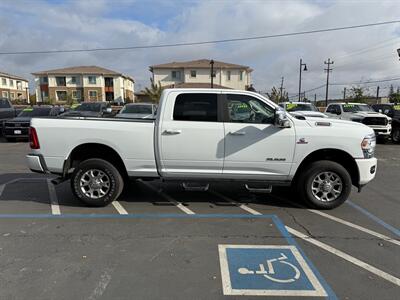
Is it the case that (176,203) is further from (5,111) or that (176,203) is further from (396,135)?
(5,111)

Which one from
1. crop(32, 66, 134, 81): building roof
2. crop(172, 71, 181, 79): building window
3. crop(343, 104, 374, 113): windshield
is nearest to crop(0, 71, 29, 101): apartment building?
crop(32, 66, 134, 81): building roof

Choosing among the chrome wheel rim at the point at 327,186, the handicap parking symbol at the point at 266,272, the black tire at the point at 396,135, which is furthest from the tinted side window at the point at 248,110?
the black tire at the point at 396,135

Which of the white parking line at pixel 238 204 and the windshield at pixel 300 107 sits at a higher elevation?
the windshield at pixel 300 107

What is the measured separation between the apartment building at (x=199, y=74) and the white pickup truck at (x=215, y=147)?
165ft

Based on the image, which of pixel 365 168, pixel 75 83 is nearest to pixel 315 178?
Answer: pixel 365 168

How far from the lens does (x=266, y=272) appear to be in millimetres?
3686

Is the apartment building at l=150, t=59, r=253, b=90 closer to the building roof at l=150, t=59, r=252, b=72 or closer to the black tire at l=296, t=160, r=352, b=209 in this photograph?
the building roof at l=150, t=59, r=252, b=72

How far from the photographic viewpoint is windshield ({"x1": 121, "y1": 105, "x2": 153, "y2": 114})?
646 inches

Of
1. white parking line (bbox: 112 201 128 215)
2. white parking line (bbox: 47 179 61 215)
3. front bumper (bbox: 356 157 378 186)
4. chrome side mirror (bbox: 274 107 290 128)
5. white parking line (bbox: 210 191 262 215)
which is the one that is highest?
chrome side mirror (bbox: 274 107 290 128)

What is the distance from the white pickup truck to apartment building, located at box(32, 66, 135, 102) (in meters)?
63.8

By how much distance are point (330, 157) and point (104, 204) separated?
3.85 meters

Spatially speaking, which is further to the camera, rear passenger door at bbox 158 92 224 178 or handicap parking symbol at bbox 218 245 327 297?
rear passenger door at bbox 158 92 224 178

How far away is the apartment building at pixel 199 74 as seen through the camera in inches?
2196

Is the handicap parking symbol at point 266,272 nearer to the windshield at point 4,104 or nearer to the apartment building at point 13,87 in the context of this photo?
the windshield at point 4,104
